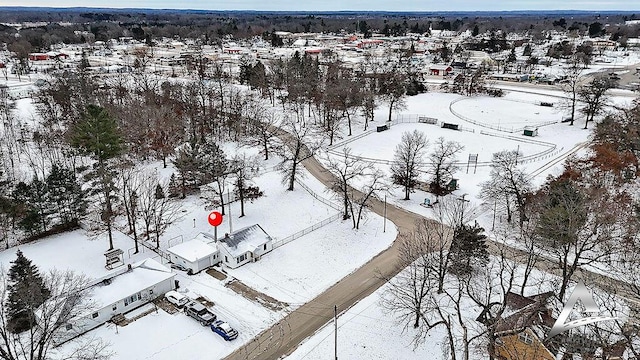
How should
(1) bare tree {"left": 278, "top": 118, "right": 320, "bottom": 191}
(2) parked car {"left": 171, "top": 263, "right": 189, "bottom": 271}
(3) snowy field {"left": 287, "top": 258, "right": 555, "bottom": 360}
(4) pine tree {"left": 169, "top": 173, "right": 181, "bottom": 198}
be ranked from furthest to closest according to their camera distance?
(1) bare tree {"left": 278, "top": 118, "right": 320, "bottom": 191} → (4) pine tree {"left": 169, "top": 173, "right": 181, "bottom": 198} → (2) parked car {"left": 171, "top": 263, "right": 189, "bottom": 271} → (3) snowy field {"left": 287, "top": 258, "right": 555, "bottom": 360}

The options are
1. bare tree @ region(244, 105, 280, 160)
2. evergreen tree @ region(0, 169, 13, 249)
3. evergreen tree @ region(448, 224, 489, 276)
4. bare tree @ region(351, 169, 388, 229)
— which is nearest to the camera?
evergreen tree @ region(448, 224, 489, 276)

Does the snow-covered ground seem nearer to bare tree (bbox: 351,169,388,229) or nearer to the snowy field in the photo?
the snowy field

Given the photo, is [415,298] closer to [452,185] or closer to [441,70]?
[452,185]

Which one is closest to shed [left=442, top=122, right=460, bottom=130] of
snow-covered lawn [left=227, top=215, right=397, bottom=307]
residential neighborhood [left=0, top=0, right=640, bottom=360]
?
residential neighborhood [left=0, top=0, right=640, bottom=360]

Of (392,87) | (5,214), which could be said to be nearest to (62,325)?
(5,214)

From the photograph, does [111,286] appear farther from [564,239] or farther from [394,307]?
[564,239]

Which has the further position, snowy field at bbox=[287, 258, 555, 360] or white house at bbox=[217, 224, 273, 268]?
white house at bbox=[217, 224, 273, 268]

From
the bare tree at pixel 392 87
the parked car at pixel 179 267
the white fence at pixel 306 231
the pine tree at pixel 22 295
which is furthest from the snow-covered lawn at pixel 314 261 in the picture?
the bare tree at pixel 392 87
